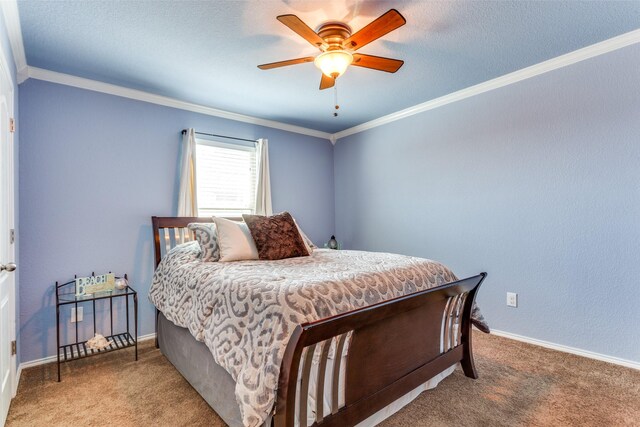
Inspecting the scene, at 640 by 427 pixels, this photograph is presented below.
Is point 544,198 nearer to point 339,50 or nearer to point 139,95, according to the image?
point 339,50

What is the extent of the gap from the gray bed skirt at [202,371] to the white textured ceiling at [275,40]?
2.06m

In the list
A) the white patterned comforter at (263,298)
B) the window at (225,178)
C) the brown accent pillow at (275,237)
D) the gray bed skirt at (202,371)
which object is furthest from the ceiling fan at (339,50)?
the gray bed skirt at (202,371)

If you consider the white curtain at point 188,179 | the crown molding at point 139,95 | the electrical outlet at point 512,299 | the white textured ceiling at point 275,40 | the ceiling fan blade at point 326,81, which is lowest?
the electrical outlet at point 512,299

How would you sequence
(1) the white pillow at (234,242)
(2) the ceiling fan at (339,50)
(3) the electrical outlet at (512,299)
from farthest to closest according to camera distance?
(3) the electrical outlet at (512,299)
(1) the white pillow at (234,242)
(2) the ceiling fan at (339,50)

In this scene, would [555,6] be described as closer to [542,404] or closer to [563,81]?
[563,81]

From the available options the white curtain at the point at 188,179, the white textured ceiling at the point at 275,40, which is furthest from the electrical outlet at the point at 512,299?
the white curtain at the point at 188,179

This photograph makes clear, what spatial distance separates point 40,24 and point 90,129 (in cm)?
99

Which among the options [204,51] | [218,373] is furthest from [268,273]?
[204,51]

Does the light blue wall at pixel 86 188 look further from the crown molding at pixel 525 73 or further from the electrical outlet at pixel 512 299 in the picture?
the electrical outlet at pixel 512 299

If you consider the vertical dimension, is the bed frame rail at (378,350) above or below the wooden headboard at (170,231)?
below

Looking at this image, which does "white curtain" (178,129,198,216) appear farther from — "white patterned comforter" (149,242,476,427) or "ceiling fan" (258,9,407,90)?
"ceiling fan" (258,9,407,90)

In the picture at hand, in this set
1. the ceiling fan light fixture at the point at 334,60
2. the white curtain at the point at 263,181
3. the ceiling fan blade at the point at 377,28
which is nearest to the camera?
the ceiling fan blade at the point at 377,28

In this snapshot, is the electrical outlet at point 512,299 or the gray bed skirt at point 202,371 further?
the electrical outlet at point 512,299

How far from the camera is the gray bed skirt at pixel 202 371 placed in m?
1.66
